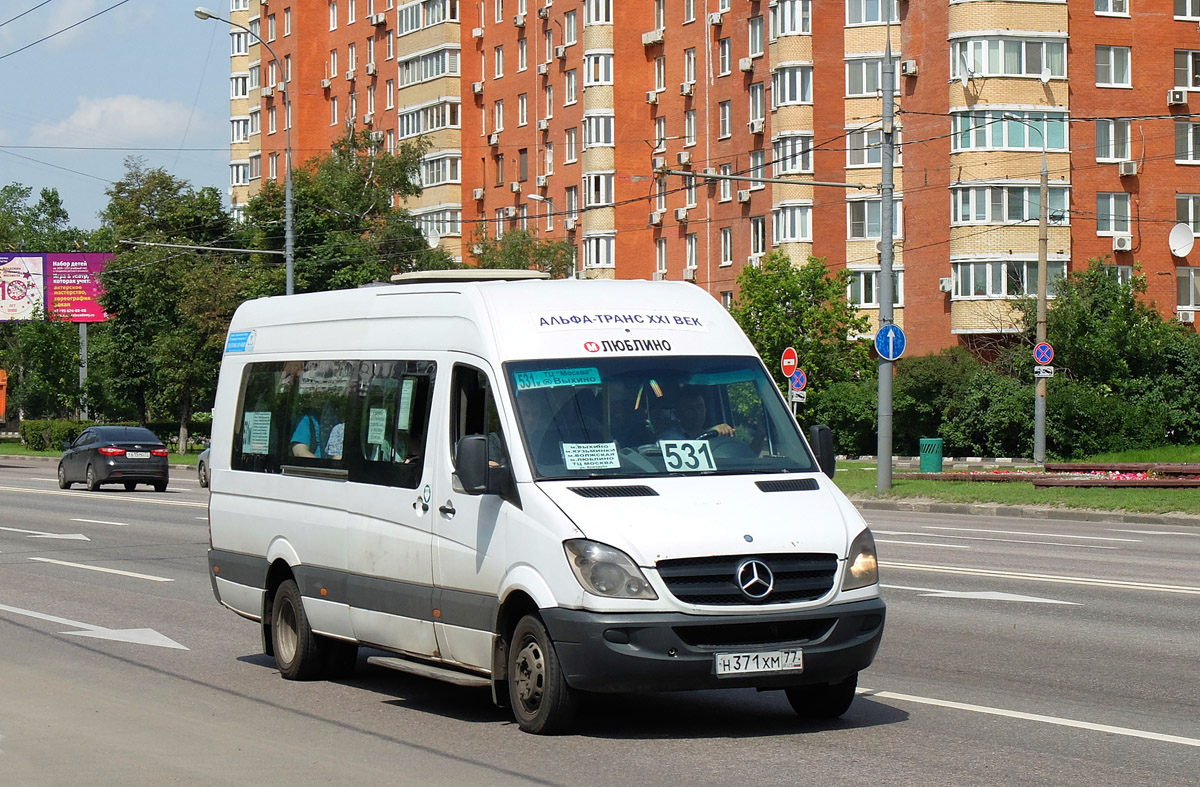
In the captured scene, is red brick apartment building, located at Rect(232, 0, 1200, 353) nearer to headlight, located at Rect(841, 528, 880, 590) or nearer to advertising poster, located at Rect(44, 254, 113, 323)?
advertising poster, located at Rect(44, 254, 113, 323)

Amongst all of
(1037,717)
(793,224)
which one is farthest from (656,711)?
(793,224)

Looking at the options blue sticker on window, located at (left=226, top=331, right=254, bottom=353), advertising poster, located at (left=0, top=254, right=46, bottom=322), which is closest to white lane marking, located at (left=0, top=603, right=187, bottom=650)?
blue sticker on window, located at (left=226, top=331, right=254, bottom=353)

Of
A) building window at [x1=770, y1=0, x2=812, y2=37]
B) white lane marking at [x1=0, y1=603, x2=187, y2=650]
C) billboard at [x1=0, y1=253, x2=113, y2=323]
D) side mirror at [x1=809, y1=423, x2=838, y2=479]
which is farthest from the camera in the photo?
billboard at [x1=0, y1=253, x2=113, y2=323]

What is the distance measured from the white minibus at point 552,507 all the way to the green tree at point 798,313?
44.1 meters

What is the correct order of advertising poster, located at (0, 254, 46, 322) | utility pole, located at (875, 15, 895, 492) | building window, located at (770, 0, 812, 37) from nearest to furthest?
utility pole, located at (875, 15, 895, 492), building window, located at (770, 0, 812, 37), advertising poster, located at (0, 254, 46, 322)

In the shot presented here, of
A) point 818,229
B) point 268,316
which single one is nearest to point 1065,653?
point 268,316

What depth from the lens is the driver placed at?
8609 mm

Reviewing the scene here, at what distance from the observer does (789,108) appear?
63.7 metres

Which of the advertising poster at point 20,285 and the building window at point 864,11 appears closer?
the building window at point 864,11

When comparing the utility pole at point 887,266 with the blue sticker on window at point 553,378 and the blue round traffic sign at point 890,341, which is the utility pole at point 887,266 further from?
the blue sticker on window at point 553,378

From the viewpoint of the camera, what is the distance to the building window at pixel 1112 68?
59.2 m

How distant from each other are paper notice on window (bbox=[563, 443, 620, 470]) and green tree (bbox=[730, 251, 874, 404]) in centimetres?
4559

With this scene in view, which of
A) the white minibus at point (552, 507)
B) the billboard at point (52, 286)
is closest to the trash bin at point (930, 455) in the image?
the white minibus at point (552, 507)

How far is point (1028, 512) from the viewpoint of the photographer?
1107 inches
